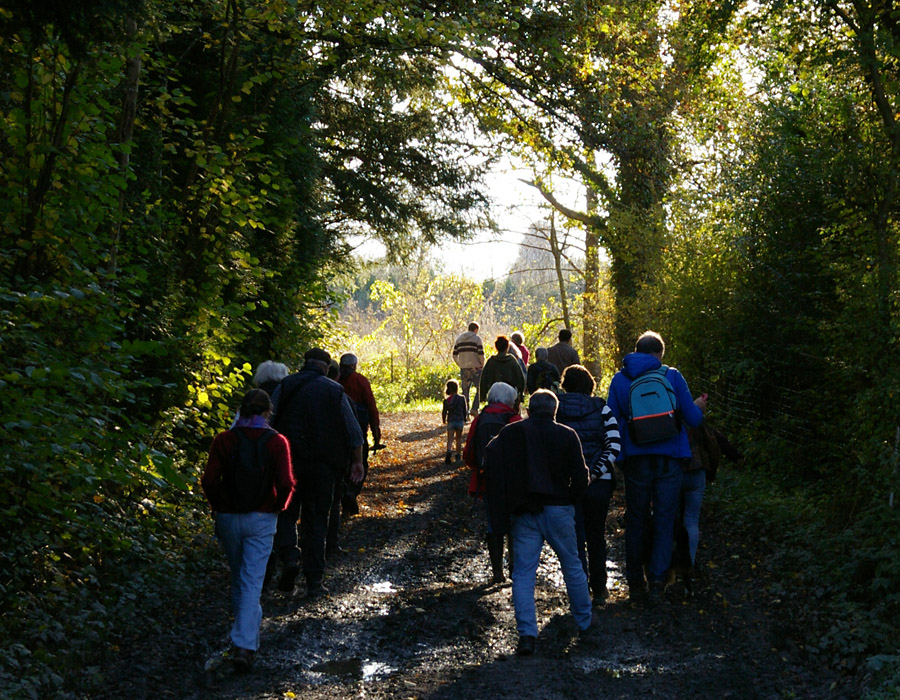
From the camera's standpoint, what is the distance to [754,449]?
12.7 metres

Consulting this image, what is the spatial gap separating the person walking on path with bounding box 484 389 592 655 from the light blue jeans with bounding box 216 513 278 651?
68.9 inches

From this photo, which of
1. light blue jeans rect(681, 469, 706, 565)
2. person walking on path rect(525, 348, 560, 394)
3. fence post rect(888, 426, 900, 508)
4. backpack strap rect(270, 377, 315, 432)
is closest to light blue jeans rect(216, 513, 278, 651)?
backpack strap rect(270, 377, 315, 432)

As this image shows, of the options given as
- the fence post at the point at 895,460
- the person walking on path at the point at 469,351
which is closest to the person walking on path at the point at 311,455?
the fence post at the point at 895,460

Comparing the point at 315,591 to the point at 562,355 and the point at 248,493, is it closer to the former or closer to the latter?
the point at 248,493

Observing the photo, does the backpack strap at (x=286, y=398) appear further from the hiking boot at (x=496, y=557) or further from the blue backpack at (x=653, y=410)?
Answer: the blue backpack at (x=653, y=410)

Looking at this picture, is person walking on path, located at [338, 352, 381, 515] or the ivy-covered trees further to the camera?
person walking on path, located at [338, 352, 381, 515]

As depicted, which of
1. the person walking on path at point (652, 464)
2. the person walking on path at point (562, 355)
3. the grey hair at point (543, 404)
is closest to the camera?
the grey hair at point (543, 404)

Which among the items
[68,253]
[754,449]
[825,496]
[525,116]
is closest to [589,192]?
[525,116]

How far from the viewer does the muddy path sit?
20.3 feet

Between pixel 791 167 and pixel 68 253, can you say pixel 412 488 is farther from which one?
pixel 68 253

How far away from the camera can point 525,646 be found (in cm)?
697

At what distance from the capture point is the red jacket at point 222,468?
22.3ft

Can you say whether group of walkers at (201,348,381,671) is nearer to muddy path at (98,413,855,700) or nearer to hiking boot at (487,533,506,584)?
muddy path at (98,413,855,700)

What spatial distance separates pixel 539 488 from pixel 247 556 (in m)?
2.12
